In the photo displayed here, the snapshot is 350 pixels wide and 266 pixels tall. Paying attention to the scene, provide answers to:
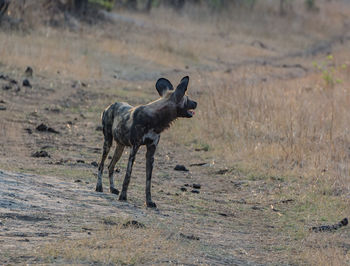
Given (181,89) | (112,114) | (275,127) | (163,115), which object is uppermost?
(181,89)

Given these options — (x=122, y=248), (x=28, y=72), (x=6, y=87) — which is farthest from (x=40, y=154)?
(x=28, y=72)

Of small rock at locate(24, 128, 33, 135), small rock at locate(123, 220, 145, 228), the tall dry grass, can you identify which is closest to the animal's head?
small rock at locate(123, 220, 145, 228)

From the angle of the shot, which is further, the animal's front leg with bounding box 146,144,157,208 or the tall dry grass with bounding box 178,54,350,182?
the tall dry grass with bounding box 178,54,350,182

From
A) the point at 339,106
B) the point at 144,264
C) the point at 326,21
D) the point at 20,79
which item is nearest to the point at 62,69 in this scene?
the point at 20,79

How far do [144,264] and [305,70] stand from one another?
19.1 m

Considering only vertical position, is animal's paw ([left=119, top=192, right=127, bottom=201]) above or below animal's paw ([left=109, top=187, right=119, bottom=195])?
above

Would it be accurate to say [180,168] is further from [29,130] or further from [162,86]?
[162,86]

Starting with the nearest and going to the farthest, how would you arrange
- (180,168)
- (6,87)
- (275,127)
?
(180,168), (275,127), (6,87)

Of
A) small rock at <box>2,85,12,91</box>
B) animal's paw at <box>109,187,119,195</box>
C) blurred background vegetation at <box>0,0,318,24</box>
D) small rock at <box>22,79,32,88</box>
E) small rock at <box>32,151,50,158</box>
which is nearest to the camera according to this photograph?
animal's paw at <box>109,187,119,195</box>

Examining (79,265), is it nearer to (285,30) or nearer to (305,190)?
(305,190)

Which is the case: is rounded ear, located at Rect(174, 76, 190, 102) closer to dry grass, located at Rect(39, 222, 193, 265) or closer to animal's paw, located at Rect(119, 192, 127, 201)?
animal's paw, located at Rect(119, 192, 127, 201)

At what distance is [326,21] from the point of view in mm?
43281

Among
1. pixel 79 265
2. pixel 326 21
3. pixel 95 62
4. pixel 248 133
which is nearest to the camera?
pixel 79 265

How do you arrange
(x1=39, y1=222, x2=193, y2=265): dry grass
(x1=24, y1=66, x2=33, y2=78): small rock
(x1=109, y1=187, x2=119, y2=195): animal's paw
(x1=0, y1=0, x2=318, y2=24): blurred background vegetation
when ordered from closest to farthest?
(x1=39, y1=222, x2=193, y2=265): dry grass
(x1=109, y1=187, x2=119, y2=195): animal's paw
(x1=24, y1=66, x2=33, y2=78): small rock
(x1=0, y1=0, x2=318, y2=24): blurred background vegetation
